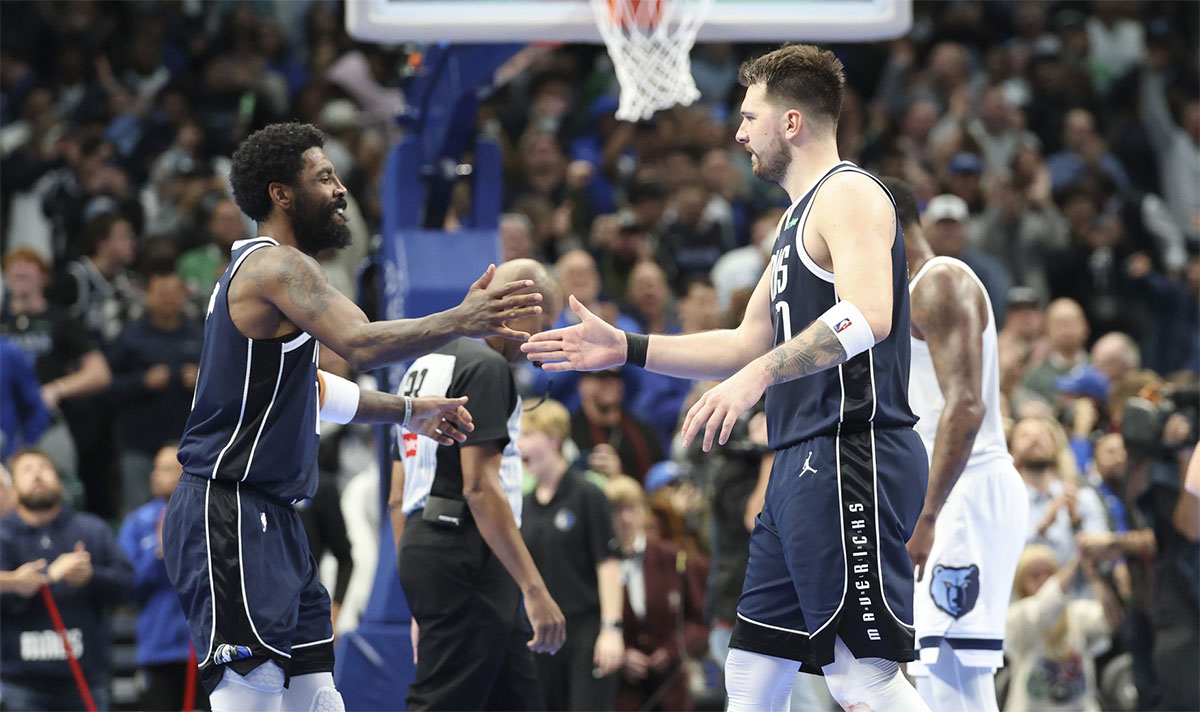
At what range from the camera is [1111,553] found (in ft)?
30.3

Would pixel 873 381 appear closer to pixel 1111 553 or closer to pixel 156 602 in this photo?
pixel 1111 553

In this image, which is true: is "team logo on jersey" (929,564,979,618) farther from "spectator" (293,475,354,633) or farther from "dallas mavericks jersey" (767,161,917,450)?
"spectator" (293,475,354,633)

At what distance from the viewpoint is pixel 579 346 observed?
5.46 metres

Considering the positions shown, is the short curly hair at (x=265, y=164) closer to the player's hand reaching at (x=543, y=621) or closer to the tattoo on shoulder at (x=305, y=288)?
the tattoo on shoulder at (x=305, y=288)

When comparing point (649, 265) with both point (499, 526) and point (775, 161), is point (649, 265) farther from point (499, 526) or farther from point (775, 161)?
point (775, 161)

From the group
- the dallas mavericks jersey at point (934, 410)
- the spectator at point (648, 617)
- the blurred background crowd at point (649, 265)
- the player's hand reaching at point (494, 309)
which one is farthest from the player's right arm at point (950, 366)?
the spectator at point (648, 617)

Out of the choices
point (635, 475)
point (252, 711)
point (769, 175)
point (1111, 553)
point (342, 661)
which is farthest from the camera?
point (635, 475)

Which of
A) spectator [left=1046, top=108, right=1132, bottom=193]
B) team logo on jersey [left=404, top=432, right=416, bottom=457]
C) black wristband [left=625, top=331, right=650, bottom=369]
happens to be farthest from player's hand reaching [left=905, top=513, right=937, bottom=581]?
spectator [left=1046, top=108, right=1132, bottom=193]

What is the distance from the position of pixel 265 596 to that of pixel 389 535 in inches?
117

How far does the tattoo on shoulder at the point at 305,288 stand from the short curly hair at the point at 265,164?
Answer: 16.7 inches

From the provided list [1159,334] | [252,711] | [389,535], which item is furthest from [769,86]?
[1159,334]

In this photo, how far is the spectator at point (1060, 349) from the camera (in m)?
12.8

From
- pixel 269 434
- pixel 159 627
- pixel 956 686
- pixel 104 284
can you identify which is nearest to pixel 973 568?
pixel 956 686

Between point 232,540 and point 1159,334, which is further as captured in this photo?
point 1159,334
